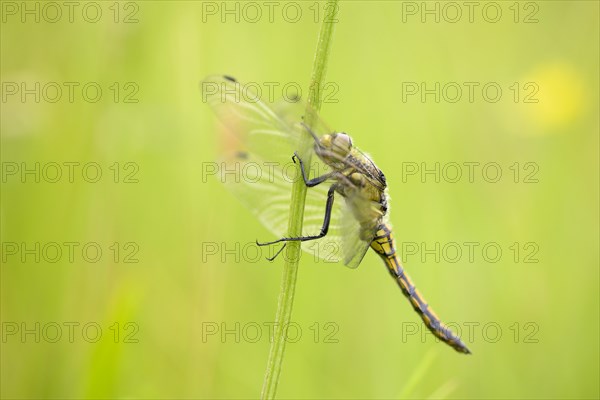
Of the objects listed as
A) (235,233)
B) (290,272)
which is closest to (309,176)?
(290,272)

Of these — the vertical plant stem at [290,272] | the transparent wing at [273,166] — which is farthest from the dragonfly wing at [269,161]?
the vertical plant stem at [290,272]

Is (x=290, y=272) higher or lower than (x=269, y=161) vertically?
lower

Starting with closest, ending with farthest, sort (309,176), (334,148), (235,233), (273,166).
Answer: (309,176), (334,148), (273,166), (235,233)

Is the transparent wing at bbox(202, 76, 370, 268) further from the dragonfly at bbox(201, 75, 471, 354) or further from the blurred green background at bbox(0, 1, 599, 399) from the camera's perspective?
the blurred green background at bbox(0, 1, 599, 399)

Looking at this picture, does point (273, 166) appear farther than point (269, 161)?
Yes

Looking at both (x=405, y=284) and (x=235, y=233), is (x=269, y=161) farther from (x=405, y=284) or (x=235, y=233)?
(x=235, y=233)

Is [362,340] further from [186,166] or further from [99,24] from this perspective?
[99,24]

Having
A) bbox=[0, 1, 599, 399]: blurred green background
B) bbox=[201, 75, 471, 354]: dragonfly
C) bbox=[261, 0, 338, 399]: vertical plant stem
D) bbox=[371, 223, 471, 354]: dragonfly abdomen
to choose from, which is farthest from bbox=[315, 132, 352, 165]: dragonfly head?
bbox=[261, 0, 338, 399]: vertical plant stem
